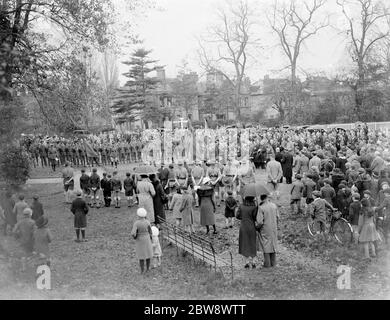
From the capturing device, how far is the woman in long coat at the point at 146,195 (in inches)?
543

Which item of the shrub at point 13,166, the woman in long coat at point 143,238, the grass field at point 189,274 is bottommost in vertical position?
the grass field at point 189,274

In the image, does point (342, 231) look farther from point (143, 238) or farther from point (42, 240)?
point (42, 240)

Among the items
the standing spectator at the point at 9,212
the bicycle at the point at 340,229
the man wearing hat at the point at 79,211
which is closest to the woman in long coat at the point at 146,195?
the man wearing hat at the point at 79,211

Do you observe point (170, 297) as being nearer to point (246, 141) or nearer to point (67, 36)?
point (67, 36)

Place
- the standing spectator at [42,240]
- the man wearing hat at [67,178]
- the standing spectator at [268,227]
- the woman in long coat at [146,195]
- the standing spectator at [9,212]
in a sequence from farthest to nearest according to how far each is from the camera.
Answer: the man wearing hat at [67,178], the standing spectator at [9,212], the woman in long coat at [146,195], the standing spectator at [42,240], the standing spectator at [268,227]

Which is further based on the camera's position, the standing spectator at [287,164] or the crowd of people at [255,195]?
the standing spectator at [287,164]

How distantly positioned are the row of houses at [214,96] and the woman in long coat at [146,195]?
15895mm

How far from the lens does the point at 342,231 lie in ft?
40.8

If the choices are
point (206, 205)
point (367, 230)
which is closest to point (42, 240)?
point (206, 205)

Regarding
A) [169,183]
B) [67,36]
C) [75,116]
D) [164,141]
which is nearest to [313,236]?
[169,183]

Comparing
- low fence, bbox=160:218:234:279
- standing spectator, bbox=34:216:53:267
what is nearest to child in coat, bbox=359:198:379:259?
low fence, bbox=160:218:234:279

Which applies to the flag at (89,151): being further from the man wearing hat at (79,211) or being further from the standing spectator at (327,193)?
the standing spectator at (327,193)

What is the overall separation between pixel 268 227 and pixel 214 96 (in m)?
38.0

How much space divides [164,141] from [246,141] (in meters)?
5.18
